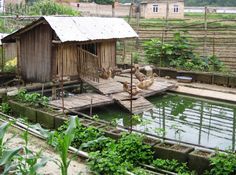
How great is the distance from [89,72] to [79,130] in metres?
5.66

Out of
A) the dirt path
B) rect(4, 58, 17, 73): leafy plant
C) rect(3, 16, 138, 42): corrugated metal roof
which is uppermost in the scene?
rect(3, 16, 138, 42): corrugated metal roof

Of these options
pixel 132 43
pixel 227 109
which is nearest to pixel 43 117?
pixel 227 109

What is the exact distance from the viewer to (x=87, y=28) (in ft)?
48.7

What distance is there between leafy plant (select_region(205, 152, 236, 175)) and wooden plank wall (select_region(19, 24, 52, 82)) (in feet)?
29.3

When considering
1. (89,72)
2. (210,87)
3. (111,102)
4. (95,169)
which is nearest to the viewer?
(95,169)

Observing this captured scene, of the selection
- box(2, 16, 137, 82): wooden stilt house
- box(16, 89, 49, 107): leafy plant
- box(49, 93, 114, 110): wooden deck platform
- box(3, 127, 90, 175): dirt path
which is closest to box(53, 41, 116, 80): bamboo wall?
box(2, 16, 137, 82): wooden stilt house

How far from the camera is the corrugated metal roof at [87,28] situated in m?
13.6

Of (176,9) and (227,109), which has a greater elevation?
(176,9)

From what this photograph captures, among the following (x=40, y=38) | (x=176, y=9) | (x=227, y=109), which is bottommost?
(x=227, y=109)

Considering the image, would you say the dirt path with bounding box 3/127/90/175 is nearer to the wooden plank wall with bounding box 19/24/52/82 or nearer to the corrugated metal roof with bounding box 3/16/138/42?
the corrugated metal roof with bounding box 3/16/138/42

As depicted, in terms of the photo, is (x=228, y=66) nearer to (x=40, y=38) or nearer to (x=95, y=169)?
(x=40, y=38)

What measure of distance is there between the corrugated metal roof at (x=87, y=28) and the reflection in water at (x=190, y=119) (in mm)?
2829

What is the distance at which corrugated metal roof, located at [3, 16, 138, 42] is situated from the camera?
13625mm

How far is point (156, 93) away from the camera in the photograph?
15.5 metres
